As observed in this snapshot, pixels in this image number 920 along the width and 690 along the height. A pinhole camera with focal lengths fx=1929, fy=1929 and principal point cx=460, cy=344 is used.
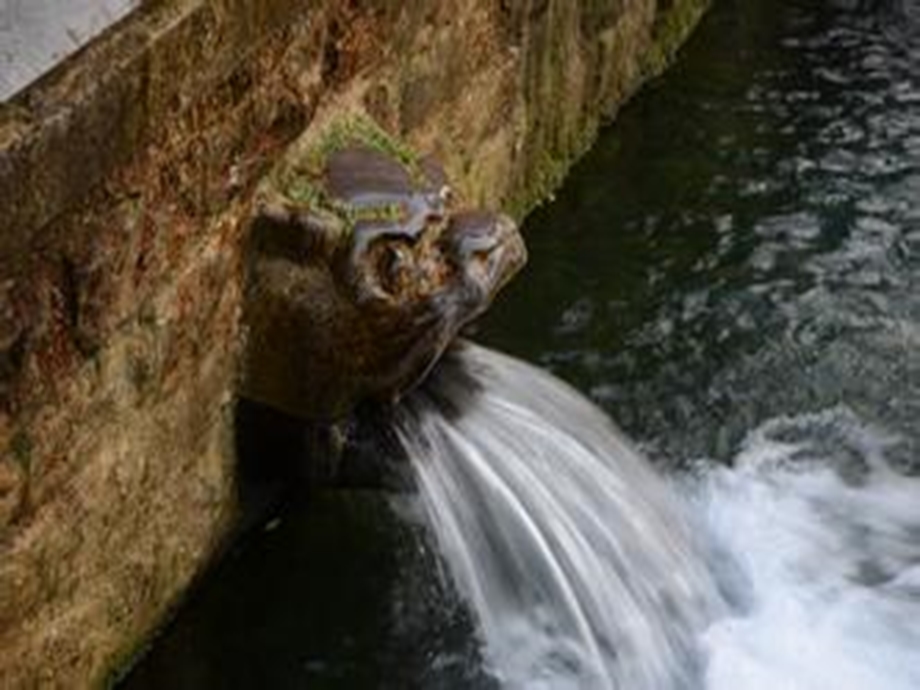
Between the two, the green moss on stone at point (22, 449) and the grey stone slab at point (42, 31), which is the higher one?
the grey stone slab at point (42, 31)

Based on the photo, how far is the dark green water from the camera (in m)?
5.81

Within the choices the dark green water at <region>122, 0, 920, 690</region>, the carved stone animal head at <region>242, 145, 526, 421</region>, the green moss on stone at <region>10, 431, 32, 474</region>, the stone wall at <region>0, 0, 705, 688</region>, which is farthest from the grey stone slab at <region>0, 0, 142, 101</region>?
the dark green water at <region>122, 0, 920, 690</region>

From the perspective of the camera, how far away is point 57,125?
4324 mm

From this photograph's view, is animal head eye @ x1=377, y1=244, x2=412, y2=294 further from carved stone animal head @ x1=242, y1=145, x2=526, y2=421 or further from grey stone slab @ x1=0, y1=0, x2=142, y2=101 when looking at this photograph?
grey stone slab @ x1=0, y1=0, x2=142, y2=101

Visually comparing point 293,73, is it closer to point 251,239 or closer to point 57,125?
point 251,239

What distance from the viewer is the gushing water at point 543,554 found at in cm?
571

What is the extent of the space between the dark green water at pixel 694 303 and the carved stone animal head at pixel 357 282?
26.0 inches

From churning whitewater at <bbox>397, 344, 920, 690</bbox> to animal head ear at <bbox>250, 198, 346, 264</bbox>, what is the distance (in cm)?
64

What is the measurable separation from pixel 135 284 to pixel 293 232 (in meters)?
0.64

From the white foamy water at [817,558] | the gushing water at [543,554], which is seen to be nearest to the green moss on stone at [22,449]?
the gushing water at [543,554]

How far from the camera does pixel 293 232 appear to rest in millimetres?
5402

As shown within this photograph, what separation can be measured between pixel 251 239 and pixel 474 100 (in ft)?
6.12

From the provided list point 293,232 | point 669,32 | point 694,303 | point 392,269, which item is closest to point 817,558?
point 694,303

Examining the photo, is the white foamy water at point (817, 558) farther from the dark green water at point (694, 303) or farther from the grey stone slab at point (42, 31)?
the grey stone slab at point (42, 31)
